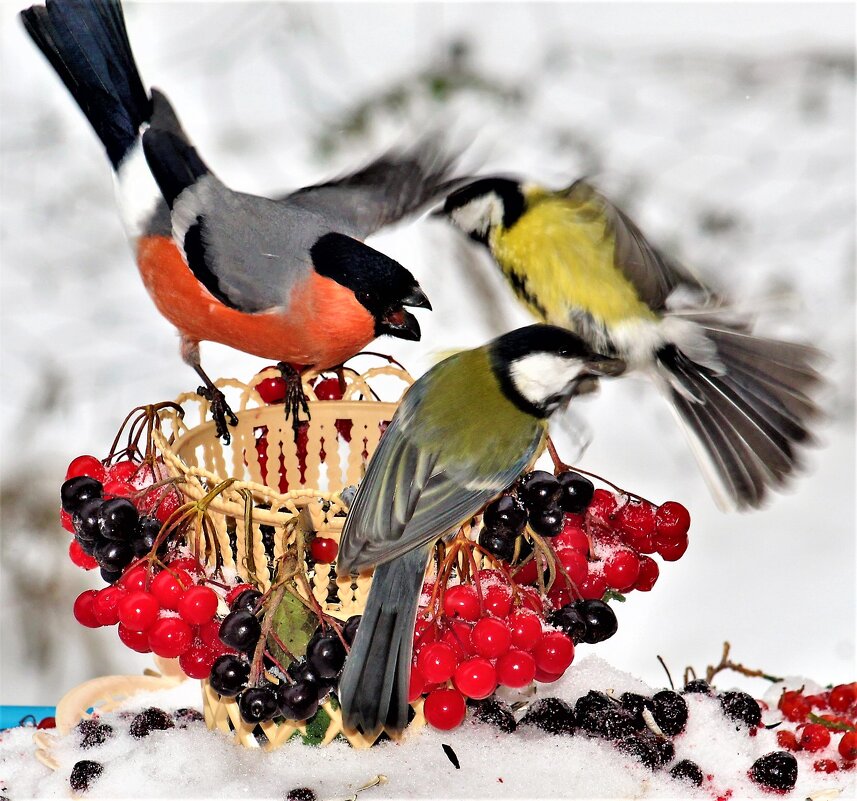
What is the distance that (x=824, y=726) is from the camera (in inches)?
49.0

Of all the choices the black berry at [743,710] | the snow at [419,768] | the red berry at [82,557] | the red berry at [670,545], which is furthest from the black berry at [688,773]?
the red berry at [82,557]

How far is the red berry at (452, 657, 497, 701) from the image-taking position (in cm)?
94

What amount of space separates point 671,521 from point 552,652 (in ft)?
0.70

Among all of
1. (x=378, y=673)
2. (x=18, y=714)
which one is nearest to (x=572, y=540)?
(x=378, y=673)

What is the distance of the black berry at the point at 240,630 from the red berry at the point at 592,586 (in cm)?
31

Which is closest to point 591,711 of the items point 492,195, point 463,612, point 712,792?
point 712,792

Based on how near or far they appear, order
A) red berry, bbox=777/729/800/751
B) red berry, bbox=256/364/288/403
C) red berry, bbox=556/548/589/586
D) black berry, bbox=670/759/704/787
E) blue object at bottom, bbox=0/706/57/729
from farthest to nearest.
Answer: blue object at bottom, bbox=0/706/57/729 < red berry, bbox=256/364/288/403 < red berry, bbox=777/729/800/751 < black berry, bbox=670/759/704/787 < red berry, bbox=556/548/589/586

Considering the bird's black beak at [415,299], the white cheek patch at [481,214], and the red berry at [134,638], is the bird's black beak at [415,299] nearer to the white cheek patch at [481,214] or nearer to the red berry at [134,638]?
the white cheek patch at [481,214]

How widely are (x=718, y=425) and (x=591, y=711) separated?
34 cm

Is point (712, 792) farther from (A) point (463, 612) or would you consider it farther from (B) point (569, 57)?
(B) point (569, 57)

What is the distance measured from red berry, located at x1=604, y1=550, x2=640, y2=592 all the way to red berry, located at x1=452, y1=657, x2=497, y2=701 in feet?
0.59

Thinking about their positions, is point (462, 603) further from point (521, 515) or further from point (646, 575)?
point (646, 575)

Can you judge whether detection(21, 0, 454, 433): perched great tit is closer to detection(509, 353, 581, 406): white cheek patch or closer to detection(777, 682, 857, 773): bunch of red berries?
detection(509, 353, 581, 406): white cheek patch

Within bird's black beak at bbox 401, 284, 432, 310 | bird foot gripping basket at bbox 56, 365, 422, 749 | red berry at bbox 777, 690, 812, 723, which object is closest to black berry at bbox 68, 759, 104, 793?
bird foot gripping basket at bbox 56, 365, 422, 749
